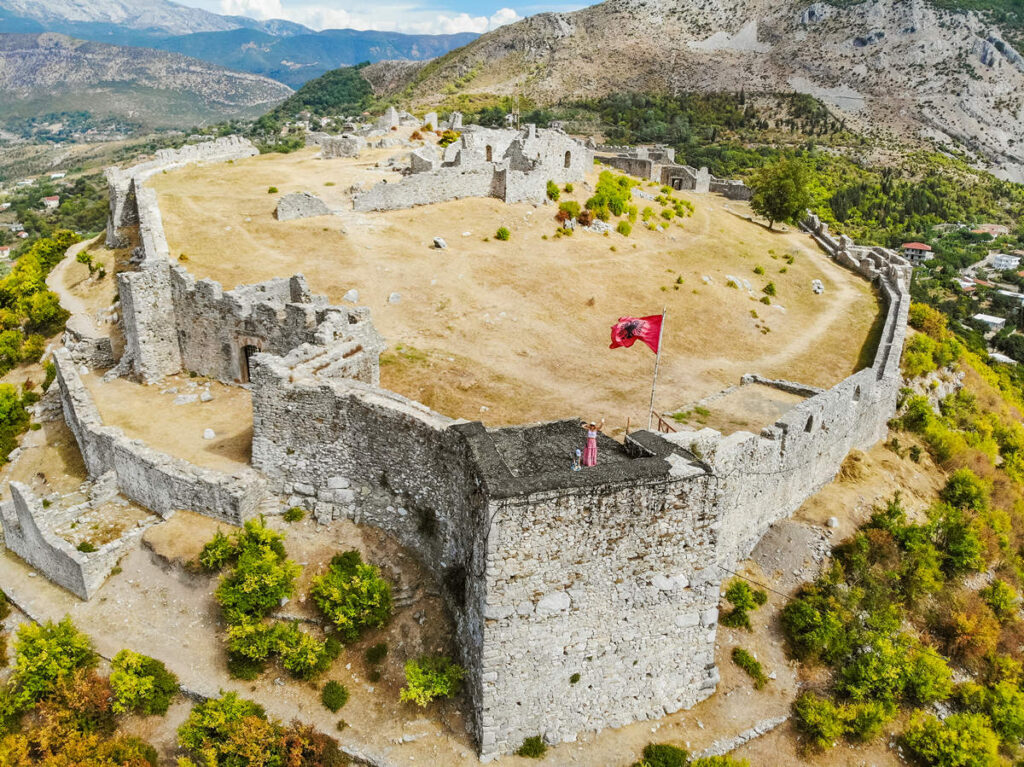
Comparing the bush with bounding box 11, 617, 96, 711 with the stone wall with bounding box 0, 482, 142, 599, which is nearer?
the bush with bounding box 11, 617, 96, 711

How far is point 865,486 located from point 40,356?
1262 inches

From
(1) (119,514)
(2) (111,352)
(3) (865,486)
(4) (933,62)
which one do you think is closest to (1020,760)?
(3) (865,486)

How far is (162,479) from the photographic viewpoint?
15.6 meters

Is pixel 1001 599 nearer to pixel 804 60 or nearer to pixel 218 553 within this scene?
pixel 218 553

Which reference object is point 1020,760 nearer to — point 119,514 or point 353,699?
point 353,699

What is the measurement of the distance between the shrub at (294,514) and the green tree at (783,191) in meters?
43.0

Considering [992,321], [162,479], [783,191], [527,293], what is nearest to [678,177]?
[783,191]

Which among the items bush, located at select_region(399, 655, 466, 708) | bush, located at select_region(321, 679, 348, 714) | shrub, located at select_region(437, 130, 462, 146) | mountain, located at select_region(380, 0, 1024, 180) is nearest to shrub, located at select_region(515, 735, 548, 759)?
bush, located at select_region(399, 655, 466, 708)

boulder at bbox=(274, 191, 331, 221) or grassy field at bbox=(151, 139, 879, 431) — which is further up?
boulder at bbox=(274, 191, 331, 221)

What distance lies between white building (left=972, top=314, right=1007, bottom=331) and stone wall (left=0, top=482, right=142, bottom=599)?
77277mm

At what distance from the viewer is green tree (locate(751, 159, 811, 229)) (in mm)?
47312

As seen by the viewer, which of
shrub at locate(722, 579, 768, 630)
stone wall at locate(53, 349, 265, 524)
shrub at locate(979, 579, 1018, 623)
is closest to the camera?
shrub at locate(722, 579, 768, 630)

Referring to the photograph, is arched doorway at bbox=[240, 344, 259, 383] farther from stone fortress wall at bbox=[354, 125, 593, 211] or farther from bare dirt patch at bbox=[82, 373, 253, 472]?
stone fortress wall at bbox=[354, 125, 593, 211]

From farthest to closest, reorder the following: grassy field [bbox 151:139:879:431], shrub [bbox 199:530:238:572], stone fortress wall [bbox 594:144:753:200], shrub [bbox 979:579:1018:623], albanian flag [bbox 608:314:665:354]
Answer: stone fortress wall [bbox 594:144:753:200] → grassy field [bbox 151:139:879:431] → shrub [bbox 979:579:1018:623] → albanian flag [bbox 608:314:665:354] → shrub [bbox 199:530:238:572]
